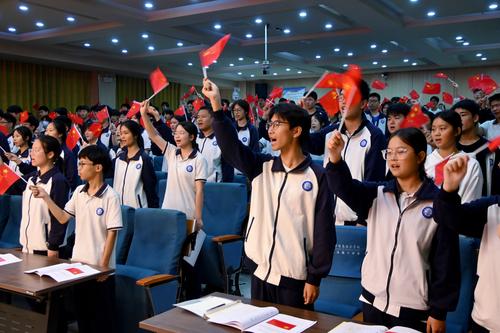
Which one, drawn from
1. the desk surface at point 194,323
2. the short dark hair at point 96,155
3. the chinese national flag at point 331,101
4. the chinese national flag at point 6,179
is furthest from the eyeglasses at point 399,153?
the chinese national flag at point 6,179

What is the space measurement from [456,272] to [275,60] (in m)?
11.7

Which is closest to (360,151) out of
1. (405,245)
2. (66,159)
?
(405,245)

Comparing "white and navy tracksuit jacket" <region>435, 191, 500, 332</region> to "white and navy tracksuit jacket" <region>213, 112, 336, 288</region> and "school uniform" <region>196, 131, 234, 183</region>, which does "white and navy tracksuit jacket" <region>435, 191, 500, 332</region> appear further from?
"school uniform" <region>196, 131, 234, 183</region>

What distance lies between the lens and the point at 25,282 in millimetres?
2182

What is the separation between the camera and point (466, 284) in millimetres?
2148

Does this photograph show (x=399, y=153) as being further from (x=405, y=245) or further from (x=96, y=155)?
(x=96, y=155)

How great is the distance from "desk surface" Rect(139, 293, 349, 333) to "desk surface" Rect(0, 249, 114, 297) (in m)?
0.65

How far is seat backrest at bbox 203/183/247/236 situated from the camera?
376 centimetres

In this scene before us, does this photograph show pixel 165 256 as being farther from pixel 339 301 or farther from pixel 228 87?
pixel 228 87

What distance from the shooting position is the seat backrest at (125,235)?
10.3 feet

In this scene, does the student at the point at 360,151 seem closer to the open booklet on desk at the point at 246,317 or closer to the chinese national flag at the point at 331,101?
the chinese national flag at the point at 331,101

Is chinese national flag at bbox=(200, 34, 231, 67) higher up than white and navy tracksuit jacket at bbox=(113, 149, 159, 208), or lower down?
higher up

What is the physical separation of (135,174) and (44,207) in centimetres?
88

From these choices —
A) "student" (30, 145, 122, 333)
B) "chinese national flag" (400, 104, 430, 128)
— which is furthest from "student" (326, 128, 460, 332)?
"student" (30, 145, 122, 333)
